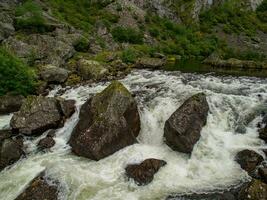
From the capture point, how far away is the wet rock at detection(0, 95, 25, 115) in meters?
25.2

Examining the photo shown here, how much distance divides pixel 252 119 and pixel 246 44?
52.8 meters

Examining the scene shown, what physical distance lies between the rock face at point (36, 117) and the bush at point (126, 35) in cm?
3115

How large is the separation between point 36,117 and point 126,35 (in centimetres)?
3323

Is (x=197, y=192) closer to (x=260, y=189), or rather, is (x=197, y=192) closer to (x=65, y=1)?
(x=260, y=189)

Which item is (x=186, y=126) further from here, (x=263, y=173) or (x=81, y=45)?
(x=81, y=45)

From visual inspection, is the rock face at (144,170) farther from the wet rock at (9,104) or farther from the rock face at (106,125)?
the wet rock at (9,104)

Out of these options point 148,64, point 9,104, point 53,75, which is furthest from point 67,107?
point 148,64

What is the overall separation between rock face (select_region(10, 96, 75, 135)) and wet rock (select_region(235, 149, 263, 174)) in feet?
34.0

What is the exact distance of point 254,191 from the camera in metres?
15.1

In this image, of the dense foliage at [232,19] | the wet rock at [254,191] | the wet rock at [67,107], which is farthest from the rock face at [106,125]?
the dense foliage at [232,19]

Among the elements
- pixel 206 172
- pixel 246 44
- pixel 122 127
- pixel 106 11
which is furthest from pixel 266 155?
pixel 246 44

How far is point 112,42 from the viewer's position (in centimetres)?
5094

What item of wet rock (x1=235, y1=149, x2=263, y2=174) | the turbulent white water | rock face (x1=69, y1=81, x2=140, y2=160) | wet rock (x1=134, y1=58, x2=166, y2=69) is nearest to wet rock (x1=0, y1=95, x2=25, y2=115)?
the turbulent white water

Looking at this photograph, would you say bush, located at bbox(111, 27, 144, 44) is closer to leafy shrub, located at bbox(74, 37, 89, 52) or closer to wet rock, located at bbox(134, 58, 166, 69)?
leafy shrub, located at bbox(74, 37, 89, 52)
